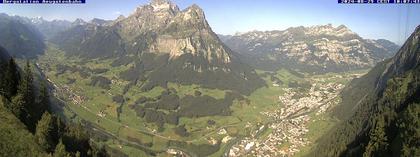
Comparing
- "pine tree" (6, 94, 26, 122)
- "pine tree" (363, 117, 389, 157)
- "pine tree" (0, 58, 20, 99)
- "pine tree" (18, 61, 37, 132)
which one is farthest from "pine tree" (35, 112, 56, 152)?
"pine tree" (363, 117, 389, 157)

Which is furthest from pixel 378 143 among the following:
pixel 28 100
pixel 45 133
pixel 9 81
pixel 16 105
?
pixel 9 81

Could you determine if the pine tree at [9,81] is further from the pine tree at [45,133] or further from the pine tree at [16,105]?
the pine tree at [45,133]

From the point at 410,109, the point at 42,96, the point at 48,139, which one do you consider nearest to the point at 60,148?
the point at 48,139

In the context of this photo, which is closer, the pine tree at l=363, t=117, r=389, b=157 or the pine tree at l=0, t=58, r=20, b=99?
the pine tree at l=0, t=58, r=20, b=99

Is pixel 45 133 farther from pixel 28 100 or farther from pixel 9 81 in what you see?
pixel 9 81

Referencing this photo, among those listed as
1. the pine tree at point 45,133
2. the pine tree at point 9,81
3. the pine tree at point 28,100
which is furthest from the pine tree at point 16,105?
the pine tree at point 9,81

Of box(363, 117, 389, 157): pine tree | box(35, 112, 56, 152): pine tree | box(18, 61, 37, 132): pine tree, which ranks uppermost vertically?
box(18, 61, 37, 132): pine tree

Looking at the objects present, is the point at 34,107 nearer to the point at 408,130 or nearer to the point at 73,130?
the point at 73,130

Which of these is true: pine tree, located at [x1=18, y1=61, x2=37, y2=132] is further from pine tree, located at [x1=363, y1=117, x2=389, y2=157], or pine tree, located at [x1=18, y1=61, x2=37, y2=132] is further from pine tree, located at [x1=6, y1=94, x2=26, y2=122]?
pine tree, located at [x1=363, y1=117, x2=389, y2=157]

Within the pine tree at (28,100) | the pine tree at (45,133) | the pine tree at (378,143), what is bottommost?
the pine tree at (378,143)
